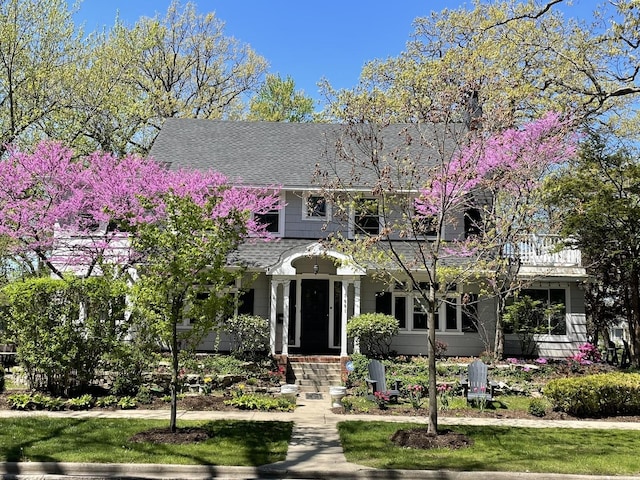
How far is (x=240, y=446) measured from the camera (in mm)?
8117

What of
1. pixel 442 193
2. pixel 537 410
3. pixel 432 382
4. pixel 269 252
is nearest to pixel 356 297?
pixel 269 252

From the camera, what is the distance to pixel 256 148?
20.8 metres

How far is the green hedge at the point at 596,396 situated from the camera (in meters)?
11.1

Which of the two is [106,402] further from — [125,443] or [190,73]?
[190,73]

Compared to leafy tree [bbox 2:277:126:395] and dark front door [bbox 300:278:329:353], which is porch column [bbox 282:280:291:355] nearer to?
dark front door [bbox 300:278:329:353]

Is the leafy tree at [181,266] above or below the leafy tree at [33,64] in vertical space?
below

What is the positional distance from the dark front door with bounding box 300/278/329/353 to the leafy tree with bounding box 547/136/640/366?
7.65 m

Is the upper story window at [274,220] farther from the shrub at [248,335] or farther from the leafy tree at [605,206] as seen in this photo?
the leafy tree at [605,206]

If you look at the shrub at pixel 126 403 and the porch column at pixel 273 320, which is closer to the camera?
the shrub at pixel 126 403

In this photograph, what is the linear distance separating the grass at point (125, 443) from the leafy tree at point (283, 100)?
2831 centimetres

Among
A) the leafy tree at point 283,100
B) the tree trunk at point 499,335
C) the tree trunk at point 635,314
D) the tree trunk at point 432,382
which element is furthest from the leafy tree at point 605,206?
the leafy tree at point 283,100

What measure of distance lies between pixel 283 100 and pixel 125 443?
30777 mm

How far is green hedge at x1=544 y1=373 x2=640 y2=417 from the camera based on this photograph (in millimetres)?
11062

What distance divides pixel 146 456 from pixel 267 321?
8.53 meters
